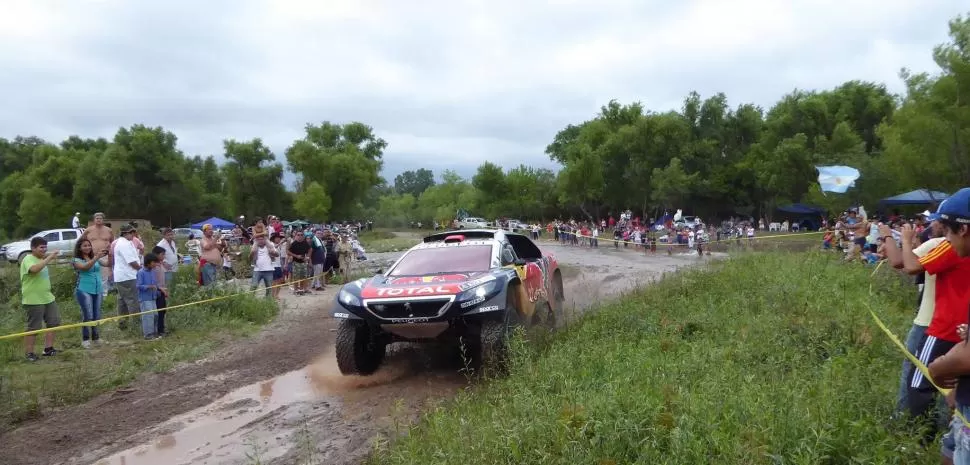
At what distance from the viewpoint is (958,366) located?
2693 millimetres

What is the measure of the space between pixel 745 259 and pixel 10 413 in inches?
528

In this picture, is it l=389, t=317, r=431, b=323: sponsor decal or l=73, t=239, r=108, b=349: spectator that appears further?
l=73, t=239, r=108, b=349: spectator

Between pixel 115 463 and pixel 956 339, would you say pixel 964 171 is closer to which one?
pixel 956 339

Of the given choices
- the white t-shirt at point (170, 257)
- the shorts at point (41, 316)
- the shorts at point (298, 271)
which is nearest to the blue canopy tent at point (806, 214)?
the shorts at point (298, 271)

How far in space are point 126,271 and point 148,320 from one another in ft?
2.96

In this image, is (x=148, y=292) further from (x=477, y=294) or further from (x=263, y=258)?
(x=477, y=294)

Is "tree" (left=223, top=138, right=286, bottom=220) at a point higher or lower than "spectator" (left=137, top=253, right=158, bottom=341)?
higher

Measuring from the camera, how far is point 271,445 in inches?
208

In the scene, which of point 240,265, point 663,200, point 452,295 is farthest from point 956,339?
point 663,200

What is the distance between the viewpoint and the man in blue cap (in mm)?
2707

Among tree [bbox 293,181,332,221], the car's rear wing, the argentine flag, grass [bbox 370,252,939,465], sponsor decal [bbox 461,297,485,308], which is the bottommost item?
grass [bbox 370,252,939,465]

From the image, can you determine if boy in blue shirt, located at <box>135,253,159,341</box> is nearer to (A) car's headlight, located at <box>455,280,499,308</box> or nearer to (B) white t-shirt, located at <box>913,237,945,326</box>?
(A) car's headlight, located at <box>455,280,499,308</box>

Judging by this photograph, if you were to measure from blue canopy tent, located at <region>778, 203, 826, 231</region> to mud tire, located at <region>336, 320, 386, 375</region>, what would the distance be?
4300 cm

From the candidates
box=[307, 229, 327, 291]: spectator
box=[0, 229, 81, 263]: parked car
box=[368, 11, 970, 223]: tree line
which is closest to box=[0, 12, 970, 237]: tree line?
box=[368, 11, 970, 223]: tree line
